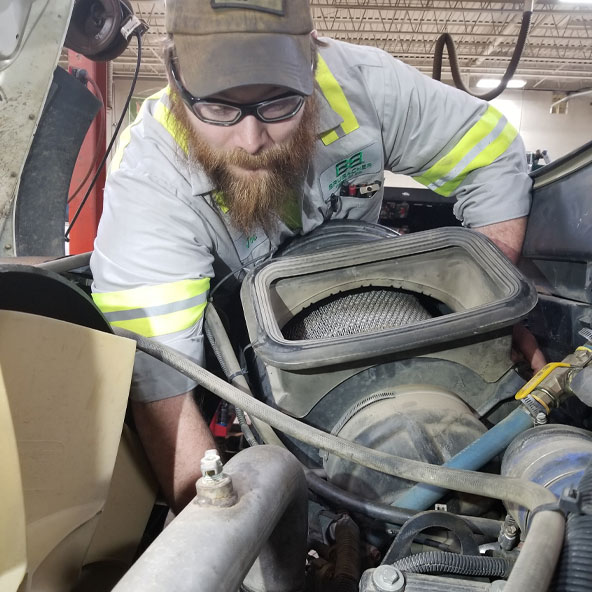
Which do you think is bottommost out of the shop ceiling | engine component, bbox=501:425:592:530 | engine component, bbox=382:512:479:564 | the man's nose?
engine component, bbox=382:512:479:564

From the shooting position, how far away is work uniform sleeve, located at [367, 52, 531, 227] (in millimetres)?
1373

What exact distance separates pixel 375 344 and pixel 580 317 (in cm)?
41

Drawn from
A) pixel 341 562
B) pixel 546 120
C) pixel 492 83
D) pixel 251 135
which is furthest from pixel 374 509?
pixel 546 120

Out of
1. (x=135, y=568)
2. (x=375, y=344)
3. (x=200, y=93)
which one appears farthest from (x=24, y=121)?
(x=135, y=568)

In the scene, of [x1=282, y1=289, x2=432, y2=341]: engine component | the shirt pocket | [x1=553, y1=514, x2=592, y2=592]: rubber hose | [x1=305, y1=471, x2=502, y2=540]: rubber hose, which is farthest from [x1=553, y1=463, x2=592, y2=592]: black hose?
the shirt pocket

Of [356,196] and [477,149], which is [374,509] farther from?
[477,149]

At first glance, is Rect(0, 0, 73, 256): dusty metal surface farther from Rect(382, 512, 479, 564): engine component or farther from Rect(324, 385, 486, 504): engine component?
Rect(382, 512, 479, 564): engine component

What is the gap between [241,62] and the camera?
104 cm

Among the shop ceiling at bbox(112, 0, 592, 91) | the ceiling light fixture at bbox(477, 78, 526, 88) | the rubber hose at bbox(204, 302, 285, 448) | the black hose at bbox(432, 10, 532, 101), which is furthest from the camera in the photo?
the ceiling light fixture at bbox(477, 78, 526, 88)

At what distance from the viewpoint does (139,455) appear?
3.13 ft

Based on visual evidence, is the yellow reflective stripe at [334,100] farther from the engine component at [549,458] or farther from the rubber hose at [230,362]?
the engine component at [549,458]

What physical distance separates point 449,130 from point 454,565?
109 centimetres

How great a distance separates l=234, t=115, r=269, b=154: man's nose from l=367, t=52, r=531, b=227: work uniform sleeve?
16.2 inches

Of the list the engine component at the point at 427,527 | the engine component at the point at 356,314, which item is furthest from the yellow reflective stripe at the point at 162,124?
the engine component at the point at 427,527
